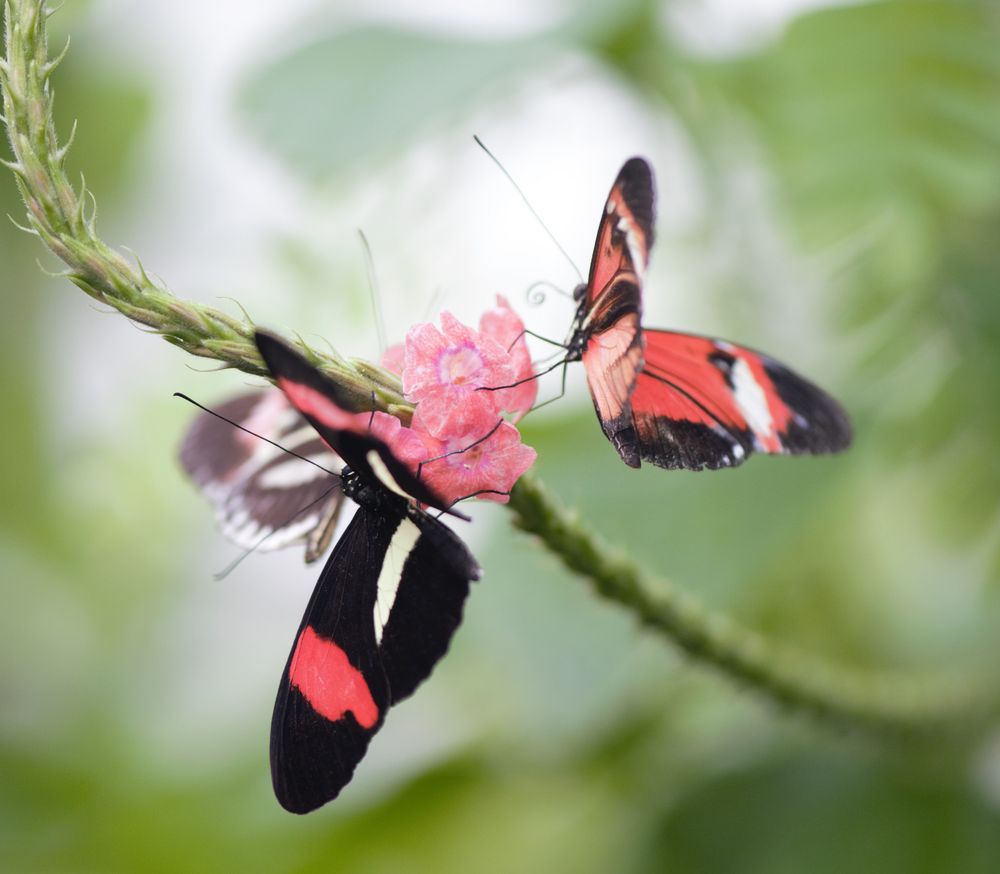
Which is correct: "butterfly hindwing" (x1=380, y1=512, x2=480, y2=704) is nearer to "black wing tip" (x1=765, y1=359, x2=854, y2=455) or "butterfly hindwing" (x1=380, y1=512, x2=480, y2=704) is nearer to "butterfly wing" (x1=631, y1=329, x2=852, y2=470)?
"butterfly wing" (x1=631, y1=329, x2=852, y2=470)

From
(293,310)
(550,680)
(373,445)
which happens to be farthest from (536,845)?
(373,445)

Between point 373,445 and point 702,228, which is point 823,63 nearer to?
point 702,228

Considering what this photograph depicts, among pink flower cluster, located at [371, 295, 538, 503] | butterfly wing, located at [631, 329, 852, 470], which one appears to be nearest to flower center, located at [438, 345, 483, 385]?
pink flower cluster, located at [371, 295, 538, 503]

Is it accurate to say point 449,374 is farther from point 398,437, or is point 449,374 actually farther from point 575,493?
point 575,493

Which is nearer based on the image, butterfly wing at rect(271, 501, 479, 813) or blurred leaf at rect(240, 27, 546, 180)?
butterfly wing at rect(271, 501, 479, 813)

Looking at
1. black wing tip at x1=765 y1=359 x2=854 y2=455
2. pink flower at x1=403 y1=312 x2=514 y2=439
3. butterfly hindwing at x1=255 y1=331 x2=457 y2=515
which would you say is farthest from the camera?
black wing tip at x1=765 y1=359 x2=854 y2=455

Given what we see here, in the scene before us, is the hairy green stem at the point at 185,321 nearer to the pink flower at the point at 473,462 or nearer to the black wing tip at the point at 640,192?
the pink flower at the point at 473,462
